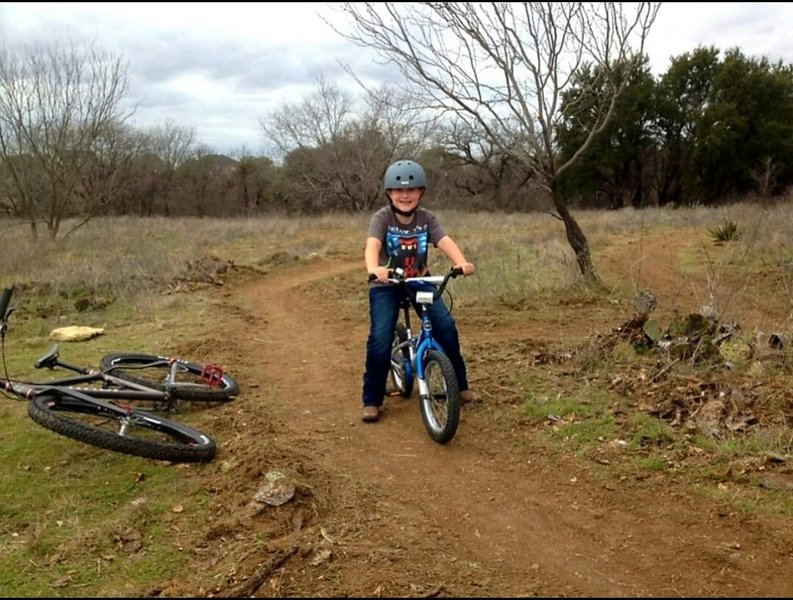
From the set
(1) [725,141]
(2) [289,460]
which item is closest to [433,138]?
(1) [725,141]

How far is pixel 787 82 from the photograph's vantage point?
27.6m

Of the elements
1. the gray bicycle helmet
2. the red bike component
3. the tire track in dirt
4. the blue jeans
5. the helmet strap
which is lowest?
the tire track in dirt

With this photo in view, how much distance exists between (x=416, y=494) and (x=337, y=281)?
8.20 m

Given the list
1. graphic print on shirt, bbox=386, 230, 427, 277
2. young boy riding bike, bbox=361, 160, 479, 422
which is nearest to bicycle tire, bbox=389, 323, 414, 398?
young boy riding bike, bbox=361, 160, 479, 422

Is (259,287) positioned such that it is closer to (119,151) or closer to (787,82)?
(119,151)

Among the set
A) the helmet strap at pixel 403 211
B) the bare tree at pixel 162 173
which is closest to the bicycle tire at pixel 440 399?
the helmet strap at pixel 403 211

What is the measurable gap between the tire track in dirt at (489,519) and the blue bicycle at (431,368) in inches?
6.4

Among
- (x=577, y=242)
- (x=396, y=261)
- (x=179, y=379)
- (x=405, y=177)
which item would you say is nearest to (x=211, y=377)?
(x=179, y=379)

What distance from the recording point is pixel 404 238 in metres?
4.94

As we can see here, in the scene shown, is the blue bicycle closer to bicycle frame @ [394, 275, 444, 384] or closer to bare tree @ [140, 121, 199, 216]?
bicycle frame @ [394, 275, 444, 384]

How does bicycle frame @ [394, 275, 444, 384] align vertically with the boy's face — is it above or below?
below

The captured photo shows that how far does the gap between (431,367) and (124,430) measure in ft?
6.63

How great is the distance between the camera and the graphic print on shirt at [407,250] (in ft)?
16.2

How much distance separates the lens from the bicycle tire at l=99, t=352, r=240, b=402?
522cm
